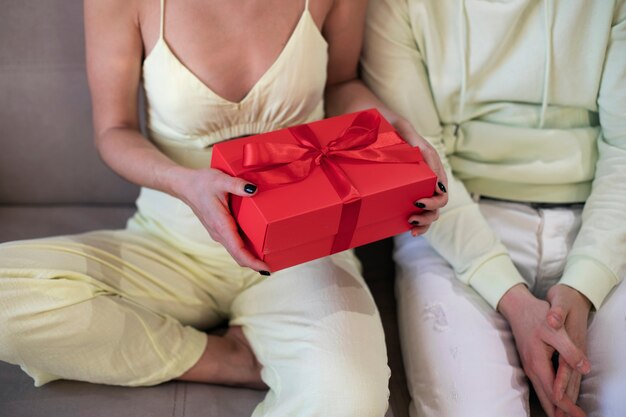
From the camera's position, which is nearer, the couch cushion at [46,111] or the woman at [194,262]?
the woman at [194,262]

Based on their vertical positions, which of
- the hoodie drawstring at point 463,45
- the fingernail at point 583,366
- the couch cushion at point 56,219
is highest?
the hoodie drawstring at point 463,45

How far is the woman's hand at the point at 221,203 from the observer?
0.87 m

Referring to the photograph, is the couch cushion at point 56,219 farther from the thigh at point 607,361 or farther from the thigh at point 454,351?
the thigh at point 607,361

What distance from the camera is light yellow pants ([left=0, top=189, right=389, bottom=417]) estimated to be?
1000 millimetres

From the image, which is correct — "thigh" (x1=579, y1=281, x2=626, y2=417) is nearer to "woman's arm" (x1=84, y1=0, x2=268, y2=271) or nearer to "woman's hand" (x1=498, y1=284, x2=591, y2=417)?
"woman's hand" (x1=498, y1=284, x2=591, y2=417)

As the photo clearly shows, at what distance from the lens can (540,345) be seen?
1067 millimetres

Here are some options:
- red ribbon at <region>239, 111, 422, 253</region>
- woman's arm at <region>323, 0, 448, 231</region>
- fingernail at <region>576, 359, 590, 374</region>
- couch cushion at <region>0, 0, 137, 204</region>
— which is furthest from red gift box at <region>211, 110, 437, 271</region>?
couch cushion at <region>0, 0, 137, 204</region>

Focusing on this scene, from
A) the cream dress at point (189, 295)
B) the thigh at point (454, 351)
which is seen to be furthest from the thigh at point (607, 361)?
the cream dress at point (189, 295)

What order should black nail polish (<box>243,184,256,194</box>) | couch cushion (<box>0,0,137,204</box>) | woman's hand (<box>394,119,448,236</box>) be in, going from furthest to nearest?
couch cushion (<box>0,0,137,204</box>) → woman's hand (<box>394,119,448,236</box>) → black nail polish (<box>243,184,256,194</box>)

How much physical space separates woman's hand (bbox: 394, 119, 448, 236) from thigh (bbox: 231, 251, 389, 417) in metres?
0.18

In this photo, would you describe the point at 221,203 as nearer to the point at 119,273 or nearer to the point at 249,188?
the point at 249,188

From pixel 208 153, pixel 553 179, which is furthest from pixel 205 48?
pixel 553 179

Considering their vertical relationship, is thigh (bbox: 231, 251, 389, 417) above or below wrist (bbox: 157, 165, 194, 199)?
below

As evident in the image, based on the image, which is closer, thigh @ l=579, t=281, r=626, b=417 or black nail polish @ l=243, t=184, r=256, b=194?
black nail polish @ l=243, t=184, r=256, b=194
